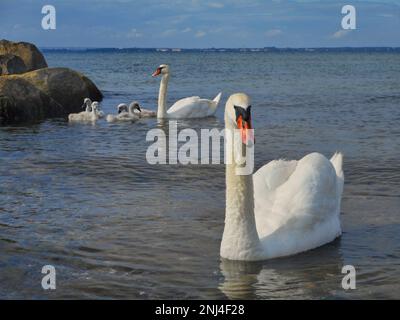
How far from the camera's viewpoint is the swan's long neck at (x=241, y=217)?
289 inches

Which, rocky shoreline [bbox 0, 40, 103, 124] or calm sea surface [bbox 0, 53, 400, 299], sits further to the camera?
rocky shoreline [bbox 0, 40, 103, 124]

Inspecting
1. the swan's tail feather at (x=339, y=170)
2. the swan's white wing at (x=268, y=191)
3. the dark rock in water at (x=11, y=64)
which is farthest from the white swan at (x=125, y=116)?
the swan's white wing at (x=268, y=191)

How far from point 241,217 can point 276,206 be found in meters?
0.86

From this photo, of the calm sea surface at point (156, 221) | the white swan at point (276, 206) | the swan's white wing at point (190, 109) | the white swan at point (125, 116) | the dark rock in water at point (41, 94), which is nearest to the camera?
the calm sea surface at point (156, 221)

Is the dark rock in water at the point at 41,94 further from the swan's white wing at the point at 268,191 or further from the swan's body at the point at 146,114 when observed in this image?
the swan's white wing at the point at 268,191

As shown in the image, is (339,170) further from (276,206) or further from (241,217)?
(241,217)

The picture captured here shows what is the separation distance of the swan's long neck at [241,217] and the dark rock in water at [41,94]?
45.1ft

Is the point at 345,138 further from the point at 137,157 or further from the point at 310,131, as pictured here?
the point at 137,157

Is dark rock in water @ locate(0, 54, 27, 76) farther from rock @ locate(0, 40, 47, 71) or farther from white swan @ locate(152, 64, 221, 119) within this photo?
white swan @ locate(152, 64, 221, 119)

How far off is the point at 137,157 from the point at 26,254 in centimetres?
610

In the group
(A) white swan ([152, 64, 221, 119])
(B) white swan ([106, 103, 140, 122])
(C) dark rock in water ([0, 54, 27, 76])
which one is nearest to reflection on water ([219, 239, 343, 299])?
(B) white swan ([106, 103, 140, 122])

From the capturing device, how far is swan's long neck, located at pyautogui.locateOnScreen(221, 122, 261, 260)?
735cm
